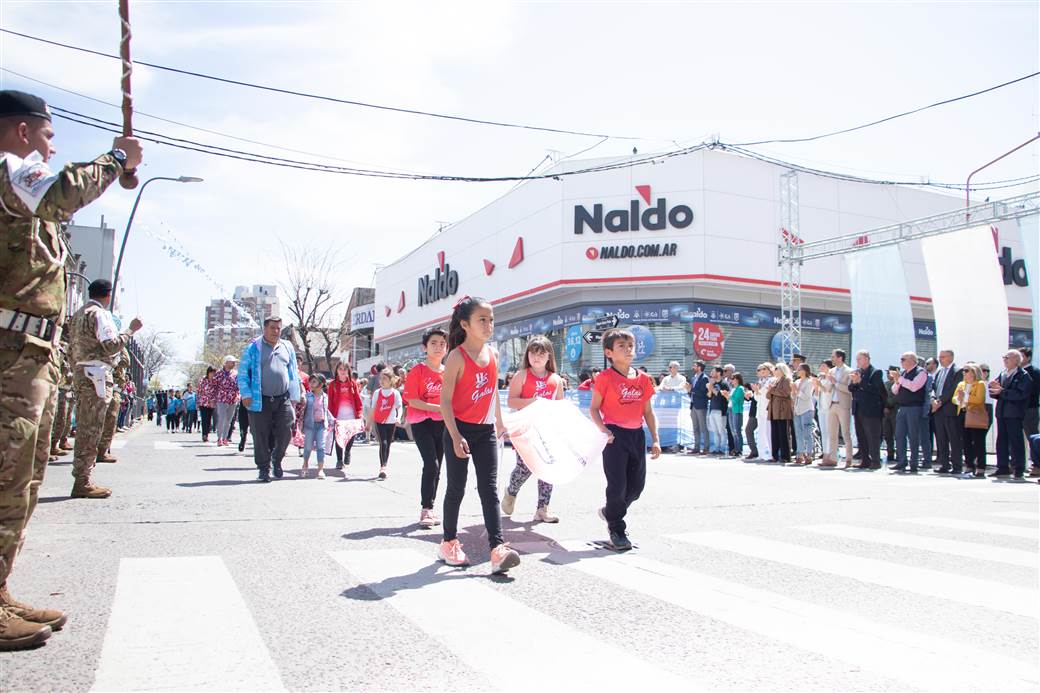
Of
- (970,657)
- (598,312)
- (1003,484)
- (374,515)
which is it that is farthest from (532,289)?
(970,657)

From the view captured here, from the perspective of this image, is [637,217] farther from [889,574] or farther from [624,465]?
[889,574]

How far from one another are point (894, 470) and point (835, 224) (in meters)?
21.5

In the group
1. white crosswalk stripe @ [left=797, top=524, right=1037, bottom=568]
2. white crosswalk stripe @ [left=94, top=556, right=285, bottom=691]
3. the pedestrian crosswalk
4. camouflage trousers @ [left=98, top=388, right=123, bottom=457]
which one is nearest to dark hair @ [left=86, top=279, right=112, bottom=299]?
camouflage trousers @ [left=98, top=388, right=123, bottom=457]

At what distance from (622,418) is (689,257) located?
84.3ft

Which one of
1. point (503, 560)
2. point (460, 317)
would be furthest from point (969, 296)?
point (503, 560)

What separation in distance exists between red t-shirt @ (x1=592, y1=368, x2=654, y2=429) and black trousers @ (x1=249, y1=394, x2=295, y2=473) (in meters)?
5.72

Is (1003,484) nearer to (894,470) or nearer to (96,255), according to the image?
(894,470)

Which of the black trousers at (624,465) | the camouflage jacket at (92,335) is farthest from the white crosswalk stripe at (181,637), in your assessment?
the camouflage jacket at (92,335)

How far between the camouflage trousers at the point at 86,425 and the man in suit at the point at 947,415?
12595mm

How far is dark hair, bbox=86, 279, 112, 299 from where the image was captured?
8.03 m

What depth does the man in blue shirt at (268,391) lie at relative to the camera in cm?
1041

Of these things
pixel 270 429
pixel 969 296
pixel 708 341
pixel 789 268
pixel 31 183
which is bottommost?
pixel 270 429

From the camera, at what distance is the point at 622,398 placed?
6.32 metres

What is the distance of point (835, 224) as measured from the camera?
109ft
